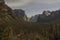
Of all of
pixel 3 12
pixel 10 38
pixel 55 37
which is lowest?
pixel 55 37

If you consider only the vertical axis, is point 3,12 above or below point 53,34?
above

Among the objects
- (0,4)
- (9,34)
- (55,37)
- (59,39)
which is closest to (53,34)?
(55,37)

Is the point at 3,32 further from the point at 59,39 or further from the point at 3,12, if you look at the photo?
the point at 59,39

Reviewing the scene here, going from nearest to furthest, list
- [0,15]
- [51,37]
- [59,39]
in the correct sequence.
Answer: [0,15]
[59,39]
[51,37]

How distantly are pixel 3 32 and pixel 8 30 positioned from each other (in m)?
1.73

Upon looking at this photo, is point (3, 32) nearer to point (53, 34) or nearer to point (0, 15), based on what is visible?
point (0, 15)

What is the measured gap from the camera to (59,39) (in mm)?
123438

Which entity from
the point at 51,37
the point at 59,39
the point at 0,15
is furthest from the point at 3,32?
the point at 51,37

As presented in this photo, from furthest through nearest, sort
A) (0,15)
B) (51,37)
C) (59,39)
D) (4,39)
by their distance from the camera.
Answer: (51,37) < (59,39) < (0,15) < (4,39)

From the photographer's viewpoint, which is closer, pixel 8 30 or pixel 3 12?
pixel 8 30

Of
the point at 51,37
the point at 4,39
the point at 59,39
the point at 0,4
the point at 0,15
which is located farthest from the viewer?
the point at 51,37

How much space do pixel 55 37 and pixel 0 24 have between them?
81.5 meters

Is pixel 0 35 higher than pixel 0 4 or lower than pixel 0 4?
lower

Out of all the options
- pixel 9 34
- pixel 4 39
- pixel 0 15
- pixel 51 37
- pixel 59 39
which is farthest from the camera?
pixel 51 37
